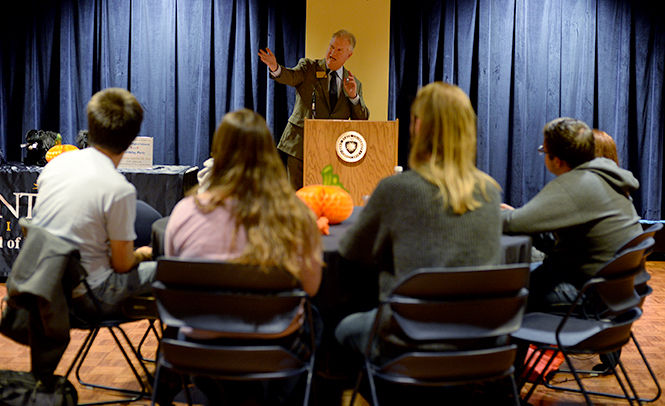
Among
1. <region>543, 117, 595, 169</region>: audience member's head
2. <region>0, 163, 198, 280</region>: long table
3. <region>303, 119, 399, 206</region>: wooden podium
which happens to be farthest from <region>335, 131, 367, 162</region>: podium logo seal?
<region>543, 117, 595, 169</region>: audience member's head

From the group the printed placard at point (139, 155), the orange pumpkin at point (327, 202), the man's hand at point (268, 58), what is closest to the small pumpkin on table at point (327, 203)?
the orange pumpkin at point (327, 202)

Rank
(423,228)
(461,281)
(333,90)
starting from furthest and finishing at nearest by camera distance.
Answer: (333,90)
(423,228)
(461,281)

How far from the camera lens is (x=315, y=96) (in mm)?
4566

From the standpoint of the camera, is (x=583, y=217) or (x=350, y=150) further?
(x=350, y=150)

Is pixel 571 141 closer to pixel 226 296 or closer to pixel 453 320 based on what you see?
pixel 453 320

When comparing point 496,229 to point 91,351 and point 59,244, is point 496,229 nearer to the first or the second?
point 59,244

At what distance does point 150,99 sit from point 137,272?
4.12m

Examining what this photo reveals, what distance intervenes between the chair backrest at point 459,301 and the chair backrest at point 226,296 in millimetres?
280

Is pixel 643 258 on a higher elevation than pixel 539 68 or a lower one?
lower

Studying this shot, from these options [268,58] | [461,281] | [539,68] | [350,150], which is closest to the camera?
[461,281]

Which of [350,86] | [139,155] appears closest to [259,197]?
[350,86]

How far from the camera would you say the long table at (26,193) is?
4289 millimetres

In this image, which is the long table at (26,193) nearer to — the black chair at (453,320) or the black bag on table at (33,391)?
the black bag on table at (33,391)

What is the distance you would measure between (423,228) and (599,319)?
1008 millimetres
